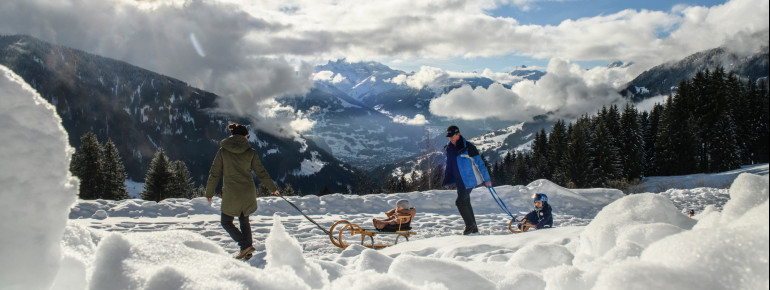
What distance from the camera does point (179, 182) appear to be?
48.8 meters

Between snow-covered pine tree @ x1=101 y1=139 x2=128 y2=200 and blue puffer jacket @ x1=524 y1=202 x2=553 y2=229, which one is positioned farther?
snow-covered pine tree @ x1=101 y1=139 x2=128 y2=200

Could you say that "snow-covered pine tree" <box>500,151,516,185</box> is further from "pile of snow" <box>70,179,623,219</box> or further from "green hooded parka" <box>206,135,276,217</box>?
"green hooded parka" <box>206,135,276,217</box>

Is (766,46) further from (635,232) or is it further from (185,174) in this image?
(185,174)

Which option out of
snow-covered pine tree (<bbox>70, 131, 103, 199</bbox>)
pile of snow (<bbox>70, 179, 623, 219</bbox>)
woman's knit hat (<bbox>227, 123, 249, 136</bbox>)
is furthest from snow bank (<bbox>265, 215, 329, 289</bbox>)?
snow-covered pine tree (<bbox>70, 131, 103, 199</bbox>)

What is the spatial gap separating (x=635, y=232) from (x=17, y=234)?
3014mm

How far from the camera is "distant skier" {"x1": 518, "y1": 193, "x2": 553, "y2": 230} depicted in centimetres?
861

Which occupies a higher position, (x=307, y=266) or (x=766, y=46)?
(x=766, y=46)

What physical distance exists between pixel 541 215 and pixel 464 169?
2.42 m

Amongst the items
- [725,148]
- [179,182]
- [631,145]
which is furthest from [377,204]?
[631,145]

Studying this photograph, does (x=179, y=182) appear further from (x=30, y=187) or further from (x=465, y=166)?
(x=30, y=187)

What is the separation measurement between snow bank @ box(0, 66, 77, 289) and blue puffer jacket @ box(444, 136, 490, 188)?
6.62 meters

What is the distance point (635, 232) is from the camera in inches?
92.0

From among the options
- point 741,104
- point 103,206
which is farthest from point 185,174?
point 741,104

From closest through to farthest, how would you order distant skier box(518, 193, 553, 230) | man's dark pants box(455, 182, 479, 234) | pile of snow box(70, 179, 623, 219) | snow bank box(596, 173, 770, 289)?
snow bank box(596, 173, 770, 289) < man's dark pants box(455, 182, 479, 234) < distant skier box(518, 193, 553, 230) < pile of snow box(70, 179, 623, 219)
